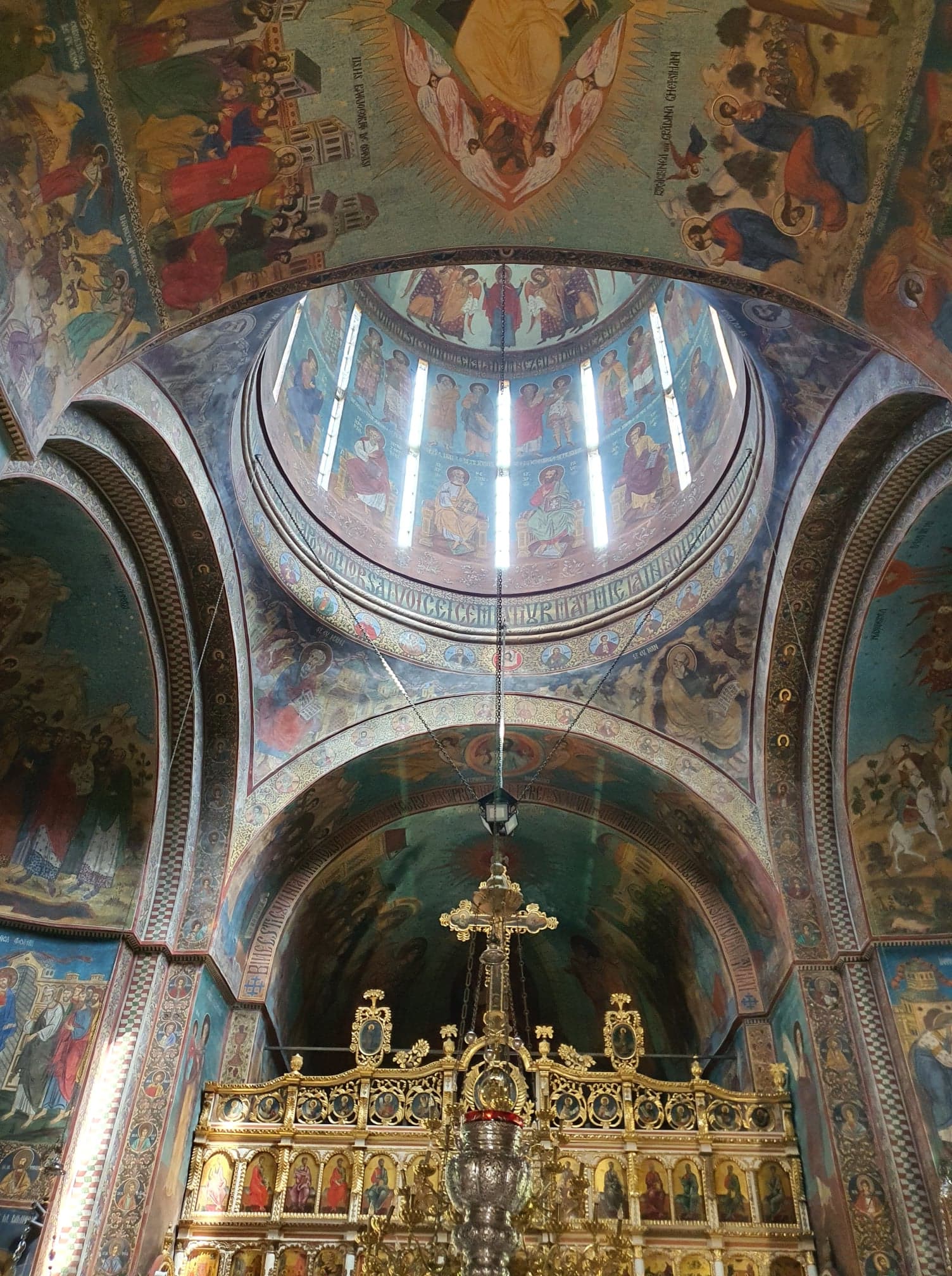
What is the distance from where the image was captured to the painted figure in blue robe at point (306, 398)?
1297 cm

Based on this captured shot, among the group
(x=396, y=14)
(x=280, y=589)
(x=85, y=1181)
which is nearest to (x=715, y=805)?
(x=280, y=589)

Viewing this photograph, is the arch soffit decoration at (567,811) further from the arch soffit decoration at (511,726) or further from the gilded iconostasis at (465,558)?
the arch soffit decoration at (511,726)

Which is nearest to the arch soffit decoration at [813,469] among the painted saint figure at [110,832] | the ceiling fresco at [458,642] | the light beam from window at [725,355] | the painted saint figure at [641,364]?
the ceiling fresco at [458,642]

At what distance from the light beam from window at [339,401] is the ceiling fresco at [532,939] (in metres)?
5.02

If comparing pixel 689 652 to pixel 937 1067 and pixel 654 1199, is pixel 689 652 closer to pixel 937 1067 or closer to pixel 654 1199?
pixel 937 1067

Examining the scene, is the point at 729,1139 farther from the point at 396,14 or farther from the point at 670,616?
the point at 396,14

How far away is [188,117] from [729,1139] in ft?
33.1

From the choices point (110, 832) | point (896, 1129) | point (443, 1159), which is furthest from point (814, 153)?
point (110, 832)

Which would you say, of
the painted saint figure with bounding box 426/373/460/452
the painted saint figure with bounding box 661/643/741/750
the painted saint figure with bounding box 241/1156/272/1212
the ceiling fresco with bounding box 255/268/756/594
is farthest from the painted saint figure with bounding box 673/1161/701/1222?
the painted saint figure with bounding box 426/373/460/452

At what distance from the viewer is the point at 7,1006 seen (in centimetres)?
905

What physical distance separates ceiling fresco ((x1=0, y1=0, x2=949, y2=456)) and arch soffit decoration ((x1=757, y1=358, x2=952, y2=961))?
8.01ft

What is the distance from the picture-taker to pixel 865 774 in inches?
402

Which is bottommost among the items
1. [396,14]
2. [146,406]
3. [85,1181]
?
[85,1181]

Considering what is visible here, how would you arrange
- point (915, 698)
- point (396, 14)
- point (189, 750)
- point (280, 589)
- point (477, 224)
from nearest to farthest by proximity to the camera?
point (396, 14), point (477, 224), point (915, 698), point (189, 750), point (280, 589)
